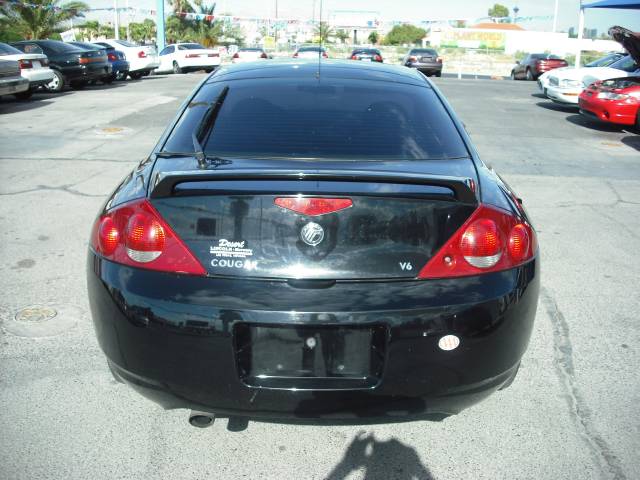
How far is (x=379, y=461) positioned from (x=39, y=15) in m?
32.6

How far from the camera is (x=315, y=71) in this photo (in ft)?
12.0

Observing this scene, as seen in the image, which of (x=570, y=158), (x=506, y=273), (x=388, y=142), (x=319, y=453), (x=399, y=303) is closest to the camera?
(x=399, y=303)

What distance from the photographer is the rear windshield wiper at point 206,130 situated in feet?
8.84

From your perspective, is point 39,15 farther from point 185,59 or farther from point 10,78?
point 10,78

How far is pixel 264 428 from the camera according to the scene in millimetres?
2881

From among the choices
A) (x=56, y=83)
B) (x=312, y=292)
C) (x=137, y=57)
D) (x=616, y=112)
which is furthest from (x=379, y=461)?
(x=137, y=57)

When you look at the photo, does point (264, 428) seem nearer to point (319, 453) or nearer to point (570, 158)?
point (319, 453)

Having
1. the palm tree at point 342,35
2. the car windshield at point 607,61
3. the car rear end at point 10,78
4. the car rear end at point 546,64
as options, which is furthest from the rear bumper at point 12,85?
the palm tree at point 342,35

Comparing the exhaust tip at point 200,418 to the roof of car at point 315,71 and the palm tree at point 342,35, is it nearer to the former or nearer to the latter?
the roof of car at point 315,71

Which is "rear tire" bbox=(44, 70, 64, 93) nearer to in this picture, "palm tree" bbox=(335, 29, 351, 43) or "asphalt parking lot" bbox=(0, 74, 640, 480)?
"asphalt parking lot" bbox=(0, 74, 640, 480)

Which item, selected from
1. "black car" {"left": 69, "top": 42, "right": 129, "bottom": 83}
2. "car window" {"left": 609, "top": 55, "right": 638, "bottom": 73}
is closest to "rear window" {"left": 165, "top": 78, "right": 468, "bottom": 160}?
"car window" {"left": 609, "top": 55, "right": 638, "bottom": 73}

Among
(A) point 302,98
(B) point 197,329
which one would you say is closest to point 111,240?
(B) point 197,329

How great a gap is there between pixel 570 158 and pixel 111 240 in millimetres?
8927

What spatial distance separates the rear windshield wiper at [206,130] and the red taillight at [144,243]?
34 cm
